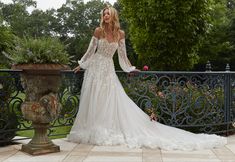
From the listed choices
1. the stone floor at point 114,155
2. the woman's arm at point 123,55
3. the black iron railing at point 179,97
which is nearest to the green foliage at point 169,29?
the black iron railing at point 179,97

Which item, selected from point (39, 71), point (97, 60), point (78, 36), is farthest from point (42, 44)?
point (78, 36)

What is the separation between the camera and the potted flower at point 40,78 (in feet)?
16.3

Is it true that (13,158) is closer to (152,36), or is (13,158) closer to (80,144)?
(80,144)

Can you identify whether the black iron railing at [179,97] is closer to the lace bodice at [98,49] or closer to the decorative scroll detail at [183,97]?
the decorative scroll detail at [183,97]

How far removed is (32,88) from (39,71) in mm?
273

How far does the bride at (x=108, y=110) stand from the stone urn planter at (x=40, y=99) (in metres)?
0.86

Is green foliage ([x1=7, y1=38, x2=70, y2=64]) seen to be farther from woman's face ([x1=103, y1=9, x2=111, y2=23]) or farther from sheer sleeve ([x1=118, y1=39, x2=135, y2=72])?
sheer sleeve ([x1=118, y1=39, x2=135, y2=72])

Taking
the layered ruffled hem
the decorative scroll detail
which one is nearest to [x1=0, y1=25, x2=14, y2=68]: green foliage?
the layered ruffled hem

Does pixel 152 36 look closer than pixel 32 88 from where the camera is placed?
No

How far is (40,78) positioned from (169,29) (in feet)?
19.3

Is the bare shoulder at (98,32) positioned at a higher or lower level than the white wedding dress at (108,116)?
higher

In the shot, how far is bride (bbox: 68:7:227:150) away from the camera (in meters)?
5.85

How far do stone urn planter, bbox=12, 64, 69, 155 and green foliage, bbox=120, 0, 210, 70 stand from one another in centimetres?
554

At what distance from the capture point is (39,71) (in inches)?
196
